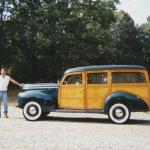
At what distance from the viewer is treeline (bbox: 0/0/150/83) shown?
39.2 metres

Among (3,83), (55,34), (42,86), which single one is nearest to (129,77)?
(42,86)

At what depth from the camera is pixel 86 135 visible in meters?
10.5

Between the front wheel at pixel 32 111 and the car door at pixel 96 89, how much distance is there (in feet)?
5.39

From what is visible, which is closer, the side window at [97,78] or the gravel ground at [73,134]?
the gravel ground at [73,134]

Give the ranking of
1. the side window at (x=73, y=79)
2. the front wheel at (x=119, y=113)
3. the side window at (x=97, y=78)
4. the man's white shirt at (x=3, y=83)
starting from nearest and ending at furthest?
the front wheel at (x=119, y=113), the side window at (x=97, y=78), the side window at (x=73, y=79), the man's white shirt at (x=3, y=83)

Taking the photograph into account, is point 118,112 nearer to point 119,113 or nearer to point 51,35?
point 119,113

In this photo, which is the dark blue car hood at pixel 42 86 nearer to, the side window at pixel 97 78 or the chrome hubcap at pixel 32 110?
the chrome hubcap at pixel 32 110

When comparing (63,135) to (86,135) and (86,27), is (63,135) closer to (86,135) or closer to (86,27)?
(86,135)

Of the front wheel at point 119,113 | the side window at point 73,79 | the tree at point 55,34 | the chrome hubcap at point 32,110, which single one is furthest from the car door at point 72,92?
the tree at point 55,34

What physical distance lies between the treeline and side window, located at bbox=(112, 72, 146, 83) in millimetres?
25570

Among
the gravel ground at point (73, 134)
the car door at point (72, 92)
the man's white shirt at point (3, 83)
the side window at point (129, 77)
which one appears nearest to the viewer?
the gravel ground at point (73, 134)

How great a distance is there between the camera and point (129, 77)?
13.4 meters

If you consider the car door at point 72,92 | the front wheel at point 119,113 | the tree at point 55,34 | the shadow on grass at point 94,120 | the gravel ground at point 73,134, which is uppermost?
the tree at point 55,34

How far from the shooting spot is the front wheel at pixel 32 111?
45.8ft
